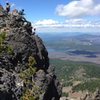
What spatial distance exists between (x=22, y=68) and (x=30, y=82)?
203 inches

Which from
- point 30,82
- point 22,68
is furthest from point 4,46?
point 30,82

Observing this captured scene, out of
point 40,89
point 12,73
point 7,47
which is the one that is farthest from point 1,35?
point 40,89

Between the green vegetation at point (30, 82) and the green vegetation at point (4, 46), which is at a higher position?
the green vegetation at point (4, 46)

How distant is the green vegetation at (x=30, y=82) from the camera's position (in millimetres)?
71137

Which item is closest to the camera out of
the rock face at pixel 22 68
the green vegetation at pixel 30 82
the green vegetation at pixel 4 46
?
the rock face at pixel 22 68

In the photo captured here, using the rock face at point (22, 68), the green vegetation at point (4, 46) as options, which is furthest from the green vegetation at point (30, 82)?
the green vegetation at point (4, 46)

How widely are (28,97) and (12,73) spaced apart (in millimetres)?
8008

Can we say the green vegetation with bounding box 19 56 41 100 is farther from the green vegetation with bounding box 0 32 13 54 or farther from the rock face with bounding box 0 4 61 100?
the green vegetation with bounding box 0 32 13 54

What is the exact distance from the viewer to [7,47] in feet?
255

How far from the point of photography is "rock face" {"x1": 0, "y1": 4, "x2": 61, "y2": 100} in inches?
2773

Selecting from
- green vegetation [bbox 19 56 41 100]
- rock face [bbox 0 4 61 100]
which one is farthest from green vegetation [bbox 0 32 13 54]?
green vegetation [bbox 19 56 41 100]

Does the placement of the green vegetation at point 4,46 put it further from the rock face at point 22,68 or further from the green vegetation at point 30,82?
the green vegetation at point 30,82

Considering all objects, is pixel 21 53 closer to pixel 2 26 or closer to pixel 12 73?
pixel 12 73

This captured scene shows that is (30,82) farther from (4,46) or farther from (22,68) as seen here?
(4,46)
